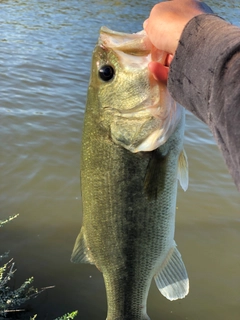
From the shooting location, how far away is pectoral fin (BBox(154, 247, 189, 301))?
2326mm

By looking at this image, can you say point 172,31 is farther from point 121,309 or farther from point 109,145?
point 121,309

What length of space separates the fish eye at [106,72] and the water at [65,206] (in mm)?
2524

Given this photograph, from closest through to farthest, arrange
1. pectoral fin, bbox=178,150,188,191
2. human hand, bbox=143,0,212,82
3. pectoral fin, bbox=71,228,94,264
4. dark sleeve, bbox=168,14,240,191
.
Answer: dark sleeve, bbox=168,14,240,191, human hand, bbox=143,0,212,82, pectoral fin, bbox=178,150,188,191, pectoral fin, bbox=71,228,94,264

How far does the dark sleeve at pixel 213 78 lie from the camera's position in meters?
1.10

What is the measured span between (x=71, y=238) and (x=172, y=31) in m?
3.45

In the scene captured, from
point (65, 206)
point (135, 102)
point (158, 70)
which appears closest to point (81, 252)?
point (135, 102)

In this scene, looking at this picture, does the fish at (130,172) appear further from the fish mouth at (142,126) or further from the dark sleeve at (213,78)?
the dark sleeve at (213,78)

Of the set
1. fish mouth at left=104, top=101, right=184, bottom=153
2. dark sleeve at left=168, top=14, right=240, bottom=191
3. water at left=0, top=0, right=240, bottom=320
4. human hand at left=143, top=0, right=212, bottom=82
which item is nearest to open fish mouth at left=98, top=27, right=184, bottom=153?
fish mouth at left=104, top=101, right=184, bottom=153

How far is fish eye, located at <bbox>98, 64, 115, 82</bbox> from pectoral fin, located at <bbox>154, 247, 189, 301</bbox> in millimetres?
1085

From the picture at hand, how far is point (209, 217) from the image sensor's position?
16.5ft

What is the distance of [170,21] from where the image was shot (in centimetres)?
149

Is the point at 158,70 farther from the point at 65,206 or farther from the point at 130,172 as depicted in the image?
the point at 65,206

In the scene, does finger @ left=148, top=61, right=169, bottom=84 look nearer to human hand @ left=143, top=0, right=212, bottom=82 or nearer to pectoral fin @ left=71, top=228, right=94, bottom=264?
human hand @ left=143, top=0, right=212, bottom=82

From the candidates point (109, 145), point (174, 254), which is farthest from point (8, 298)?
point (109, 145)
